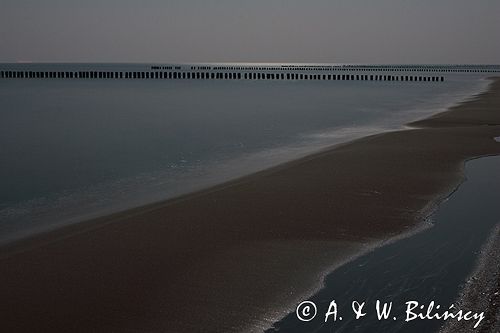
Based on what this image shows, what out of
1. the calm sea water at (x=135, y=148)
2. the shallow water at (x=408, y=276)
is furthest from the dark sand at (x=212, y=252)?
the calm sea water at (x=135, y=148)

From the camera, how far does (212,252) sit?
8469mm

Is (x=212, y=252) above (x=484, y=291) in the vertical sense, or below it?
below

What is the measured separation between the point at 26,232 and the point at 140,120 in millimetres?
23354

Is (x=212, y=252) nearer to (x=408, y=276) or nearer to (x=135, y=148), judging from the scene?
(x=408, y=276)

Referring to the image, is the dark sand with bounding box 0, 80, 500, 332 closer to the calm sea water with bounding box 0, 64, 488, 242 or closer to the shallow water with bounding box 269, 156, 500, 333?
the shallow water with bounding box 269, 156, 500, 333

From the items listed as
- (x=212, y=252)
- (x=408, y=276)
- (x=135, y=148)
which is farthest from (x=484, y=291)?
(x=135, y=148)

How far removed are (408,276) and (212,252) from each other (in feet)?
9.14

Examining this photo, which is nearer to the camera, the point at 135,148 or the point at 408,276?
the point at 408,276

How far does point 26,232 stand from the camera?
10.0 metres

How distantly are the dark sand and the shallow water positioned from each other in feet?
1.08

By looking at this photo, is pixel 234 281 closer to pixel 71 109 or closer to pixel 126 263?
pixel 126 263

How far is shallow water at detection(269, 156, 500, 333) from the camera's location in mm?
6121

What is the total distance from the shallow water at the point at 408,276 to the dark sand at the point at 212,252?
13.0 inches

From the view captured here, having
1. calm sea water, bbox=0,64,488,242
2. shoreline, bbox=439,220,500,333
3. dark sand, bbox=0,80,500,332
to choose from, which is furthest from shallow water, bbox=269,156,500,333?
calm sea water, bbox=0,64,488,242
